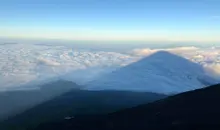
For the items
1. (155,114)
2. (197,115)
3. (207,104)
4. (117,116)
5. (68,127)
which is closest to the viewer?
(197,115)

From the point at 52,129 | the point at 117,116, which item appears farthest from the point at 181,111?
the point at 52,129

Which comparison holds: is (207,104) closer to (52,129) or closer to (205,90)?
(205,90)

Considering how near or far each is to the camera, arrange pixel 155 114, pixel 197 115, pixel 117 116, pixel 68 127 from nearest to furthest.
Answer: pixel 197 115
pixel 155 114
pixel 117 116
pixel 68 127

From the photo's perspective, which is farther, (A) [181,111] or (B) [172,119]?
(A) [181,111]

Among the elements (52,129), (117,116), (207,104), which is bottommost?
(52,129)

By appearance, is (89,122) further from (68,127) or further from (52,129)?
(52,129)

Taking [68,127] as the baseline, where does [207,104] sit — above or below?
above
